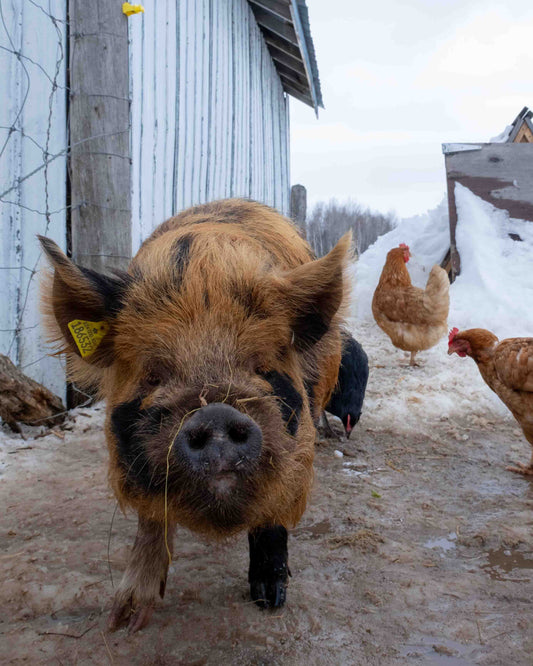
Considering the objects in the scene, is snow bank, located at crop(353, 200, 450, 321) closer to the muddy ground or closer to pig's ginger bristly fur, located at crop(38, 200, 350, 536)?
the muddy ground

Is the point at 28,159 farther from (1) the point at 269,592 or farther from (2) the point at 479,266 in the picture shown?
(2) the point at 479,266

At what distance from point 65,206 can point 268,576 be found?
130 inches

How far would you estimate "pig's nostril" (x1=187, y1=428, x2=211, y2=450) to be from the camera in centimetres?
155

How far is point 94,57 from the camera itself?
3896 millimetres

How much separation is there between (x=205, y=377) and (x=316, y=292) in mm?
606

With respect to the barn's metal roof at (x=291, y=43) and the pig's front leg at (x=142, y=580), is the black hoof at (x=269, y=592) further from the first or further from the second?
the barn's metal roof at (x=291, y=43)

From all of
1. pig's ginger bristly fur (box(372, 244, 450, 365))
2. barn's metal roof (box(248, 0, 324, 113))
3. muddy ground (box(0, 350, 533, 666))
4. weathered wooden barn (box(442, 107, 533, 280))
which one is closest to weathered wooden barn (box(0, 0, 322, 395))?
muddy ground (box(0, 350, 533, 666))

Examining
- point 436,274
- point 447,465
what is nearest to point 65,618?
point 447,465

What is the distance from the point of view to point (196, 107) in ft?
21.3

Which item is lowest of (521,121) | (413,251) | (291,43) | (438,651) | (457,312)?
(438,651)

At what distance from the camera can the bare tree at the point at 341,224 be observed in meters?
20.1

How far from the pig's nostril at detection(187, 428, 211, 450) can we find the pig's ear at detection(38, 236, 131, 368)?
743mm

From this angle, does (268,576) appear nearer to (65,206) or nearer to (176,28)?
(65,206)

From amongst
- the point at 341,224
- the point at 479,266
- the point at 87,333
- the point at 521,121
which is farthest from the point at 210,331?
the point at 341,224
